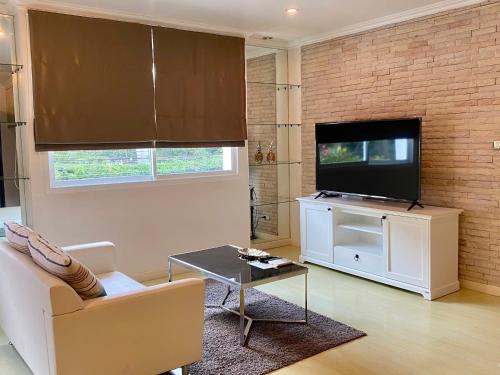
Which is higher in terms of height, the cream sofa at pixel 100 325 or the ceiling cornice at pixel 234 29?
the ceiling cornice at pixel 234 29

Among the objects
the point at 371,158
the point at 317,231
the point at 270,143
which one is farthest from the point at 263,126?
the point at 371,158

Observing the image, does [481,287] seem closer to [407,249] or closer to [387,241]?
[407,249]

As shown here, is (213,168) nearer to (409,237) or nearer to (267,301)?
(267,301)

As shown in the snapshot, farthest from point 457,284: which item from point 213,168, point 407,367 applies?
point 213,168

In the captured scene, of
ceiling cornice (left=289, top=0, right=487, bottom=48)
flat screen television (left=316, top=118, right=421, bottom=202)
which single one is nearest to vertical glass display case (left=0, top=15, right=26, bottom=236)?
flat screen television (left=316, top=118, right=421, bottom=202)

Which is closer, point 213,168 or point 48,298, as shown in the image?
point 48,298

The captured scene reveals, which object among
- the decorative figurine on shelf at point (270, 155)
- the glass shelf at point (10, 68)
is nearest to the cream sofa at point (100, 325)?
the glass shelf at point (10, 68)

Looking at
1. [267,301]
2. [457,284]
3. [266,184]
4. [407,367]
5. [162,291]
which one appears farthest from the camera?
[266,184]

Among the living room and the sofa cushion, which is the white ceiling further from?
the sofa cushion

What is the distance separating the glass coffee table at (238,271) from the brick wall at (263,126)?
2213 mm

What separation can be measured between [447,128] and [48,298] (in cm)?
371

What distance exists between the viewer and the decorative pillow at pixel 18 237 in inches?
112

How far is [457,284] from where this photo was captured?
14.4 feet

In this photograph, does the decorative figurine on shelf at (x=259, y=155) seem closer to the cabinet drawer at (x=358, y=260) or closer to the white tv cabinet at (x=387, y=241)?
the white tv cabinet at (x=387, y=241)
